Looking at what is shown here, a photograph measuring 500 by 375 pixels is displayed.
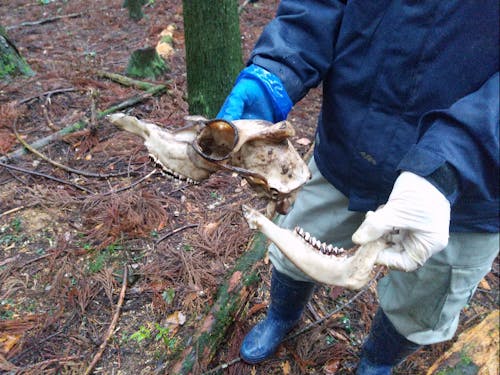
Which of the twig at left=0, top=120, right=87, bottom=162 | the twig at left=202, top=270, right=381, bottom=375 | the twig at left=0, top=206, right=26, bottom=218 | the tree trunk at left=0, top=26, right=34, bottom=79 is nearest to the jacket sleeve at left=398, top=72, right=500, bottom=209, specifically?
the twig at left=202, top=270, right=381, bottom=375

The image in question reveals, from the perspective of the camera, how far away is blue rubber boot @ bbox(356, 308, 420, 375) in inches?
80.1

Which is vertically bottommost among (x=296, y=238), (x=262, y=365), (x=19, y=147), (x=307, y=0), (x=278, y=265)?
(x=262, y=365)

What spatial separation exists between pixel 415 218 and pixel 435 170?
6.2 inches

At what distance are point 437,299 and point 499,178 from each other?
0.75 meters

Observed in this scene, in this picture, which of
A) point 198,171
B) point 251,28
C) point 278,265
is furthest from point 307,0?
point 251,28

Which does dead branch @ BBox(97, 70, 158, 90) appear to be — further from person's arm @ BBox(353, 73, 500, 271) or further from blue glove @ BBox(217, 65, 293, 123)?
person's arm @ BBox(353, 73, 500, 271)

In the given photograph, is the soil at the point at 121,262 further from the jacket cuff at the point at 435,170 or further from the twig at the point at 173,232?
the jacket cuff at the point at 435,170

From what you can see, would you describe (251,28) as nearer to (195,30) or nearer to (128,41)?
(128,41)

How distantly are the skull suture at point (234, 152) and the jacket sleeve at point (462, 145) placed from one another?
18.2 inches

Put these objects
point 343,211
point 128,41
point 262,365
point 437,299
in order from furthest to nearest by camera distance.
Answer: point 128,41
point 262,365
point 343,211
point 437,299

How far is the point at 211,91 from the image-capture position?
3.82 m

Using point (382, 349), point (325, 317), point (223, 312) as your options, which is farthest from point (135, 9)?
point (382, 349)

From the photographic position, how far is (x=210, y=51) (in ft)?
11.9

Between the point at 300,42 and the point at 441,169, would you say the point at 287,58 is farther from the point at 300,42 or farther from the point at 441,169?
the point at 441,169
